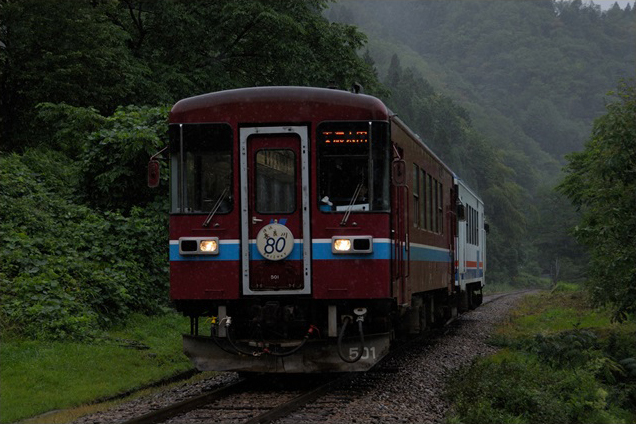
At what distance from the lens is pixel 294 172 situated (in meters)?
10.8

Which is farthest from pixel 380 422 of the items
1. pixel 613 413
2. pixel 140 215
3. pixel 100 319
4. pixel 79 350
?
pixel 140 215

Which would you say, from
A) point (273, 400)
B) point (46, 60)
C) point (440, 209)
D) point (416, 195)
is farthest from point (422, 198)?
point (46, 60)

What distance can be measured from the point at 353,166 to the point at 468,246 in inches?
505

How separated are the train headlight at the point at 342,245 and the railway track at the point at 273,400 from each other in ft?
5.48

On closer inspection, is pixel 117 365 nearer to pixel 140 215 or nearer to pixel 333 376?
pixel 333 376

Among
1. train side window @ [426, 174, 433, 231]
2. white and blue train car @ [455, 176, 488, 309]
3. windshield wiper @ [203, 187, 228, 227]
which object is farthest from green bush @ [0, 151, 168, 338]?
white and blue train car @ [455, 176, 488, 309]

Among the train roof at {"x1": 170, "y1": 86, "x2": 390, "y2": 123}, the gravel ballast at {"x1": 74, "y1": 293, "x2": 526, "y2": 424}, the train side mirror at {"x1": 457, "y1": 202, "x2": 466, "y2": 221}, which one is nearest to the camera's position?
the gravel ballast at {"x1": 74, "y1": 293, "x2": 526, "y2": 424}

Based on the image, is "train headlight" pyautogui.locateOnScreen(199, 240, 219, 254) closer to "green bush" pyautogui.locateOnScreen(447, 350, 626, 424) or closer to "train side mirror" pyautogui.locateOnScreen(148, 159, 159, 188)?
"train side mirror" pyautogui.locateOnScreen(148, 159, 159, 188)

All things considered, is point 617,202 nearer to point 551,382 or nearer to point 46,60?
point 551,382

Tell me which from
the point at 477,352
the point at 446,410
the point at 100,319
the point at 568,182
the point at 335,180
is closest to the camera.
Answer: the point at 446,410

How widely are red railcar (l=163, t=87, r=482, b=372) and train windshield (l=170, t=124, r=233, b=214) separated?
0.04ft

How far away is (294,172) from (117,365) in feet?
12.3

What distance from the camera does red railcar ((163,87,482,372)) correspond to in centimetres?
1062

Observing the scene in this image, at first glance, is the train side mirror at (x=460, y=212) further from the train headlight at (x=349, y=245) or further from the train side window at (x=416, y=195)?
the train headlight at (x=349, y=245)
